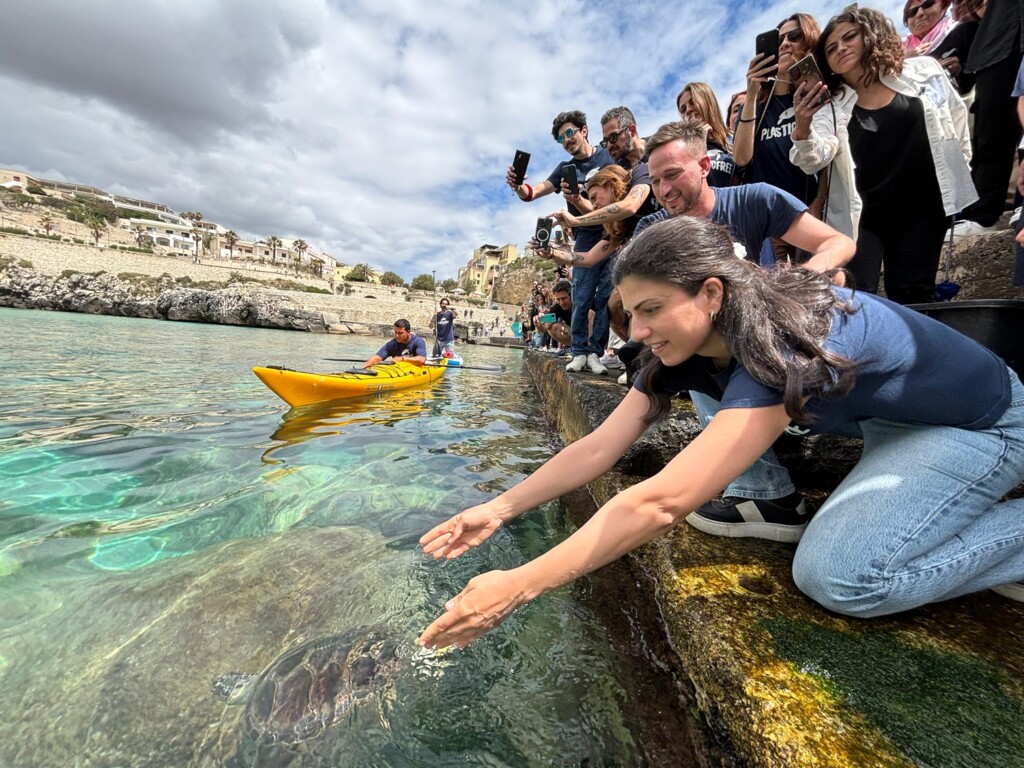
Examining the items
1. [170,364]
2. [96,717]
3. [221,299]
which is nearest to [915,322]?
[96,717]

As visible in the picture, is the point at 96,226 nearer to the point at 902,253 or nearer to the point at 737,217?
the point at 737,217

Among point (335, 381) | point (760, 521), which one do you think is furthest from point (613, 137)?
point (335, 381)

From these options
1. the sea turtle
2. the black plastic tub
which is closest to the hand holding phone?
the black plastic tub

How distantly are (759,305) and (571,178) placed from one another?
3.81 metres

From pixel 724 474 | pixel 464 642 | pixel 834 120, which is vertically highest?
pixel 834 120

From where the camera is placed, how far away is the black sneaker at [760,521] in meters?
1.96

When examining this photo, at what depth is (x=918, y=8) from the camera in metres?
3.97

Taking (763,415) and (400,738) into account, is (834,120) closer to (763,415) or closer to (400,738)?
(763,415)

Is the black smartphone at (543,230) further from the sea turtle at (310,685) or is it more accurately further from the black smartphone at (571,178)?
the sea turtle at (310,685)

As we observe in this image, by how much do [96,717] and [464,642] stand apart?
124 centimetres

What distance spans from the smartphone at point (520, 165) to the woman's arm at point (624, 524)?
4.25 m

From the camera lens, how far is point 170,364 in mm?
10305

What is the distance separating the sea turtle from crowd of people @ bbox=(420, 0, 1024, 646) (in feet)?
1.43

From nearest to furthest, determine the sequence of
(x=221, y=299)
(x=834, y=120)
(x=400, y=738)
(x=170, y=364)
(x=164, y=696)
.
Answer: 1. (x=400, y=738)
2. (x=164, y=696)
3. (x=834, y=120)
4. (x=170, y=364)
5. (x=221, y=299)
